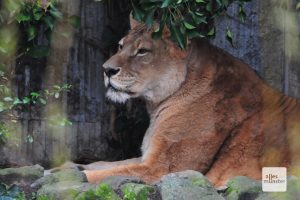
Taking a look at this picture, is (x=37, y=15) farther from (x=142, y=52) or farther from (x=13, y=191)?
(x=13, y=191)

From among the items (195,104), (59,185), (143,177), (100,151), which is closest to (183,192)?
(59,185)

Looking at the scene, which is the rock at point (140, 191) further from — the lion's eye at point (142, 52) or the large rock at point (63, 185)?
the lion's eye at point (142, 52)

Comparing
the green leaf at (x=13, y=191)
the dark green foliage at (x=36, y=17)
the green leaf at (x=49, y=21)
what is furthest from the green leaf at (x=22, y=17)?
the green leaf at (x=13, y=191)

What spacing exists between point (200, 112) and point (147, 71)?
1.62ft

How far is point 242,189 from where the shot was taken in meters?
4.98

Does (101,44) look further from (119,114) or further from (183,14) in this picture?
(183,14)

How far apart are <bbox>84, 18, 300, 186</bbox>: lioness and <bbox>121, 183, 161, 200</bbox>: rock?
0.87 m


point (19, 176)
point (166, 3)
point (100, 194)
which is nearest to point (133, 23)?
point (166, 3)

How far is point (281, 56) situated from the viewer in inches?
283

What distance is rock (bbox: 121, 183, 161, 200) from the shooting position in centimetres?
477

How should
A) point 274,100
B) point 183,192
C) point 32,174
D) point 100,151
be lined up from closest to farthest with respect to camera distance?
point 183,192 < point 32,174 < point 274,100 < point 100,151

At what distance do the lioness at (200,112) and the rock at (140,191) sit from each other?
2.85 feet

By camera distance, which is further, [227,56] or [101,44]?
[101,44]

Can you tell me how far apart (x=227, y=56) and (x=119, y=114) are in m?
1.14
